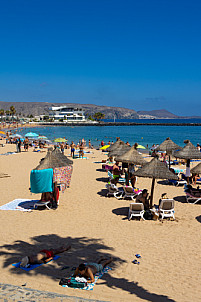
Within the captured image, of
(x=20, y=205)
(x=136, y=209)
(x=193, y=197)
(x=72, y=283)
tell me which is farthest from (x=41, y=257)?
(x=193, y=197)

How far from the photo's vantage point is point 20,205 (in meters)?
10.2

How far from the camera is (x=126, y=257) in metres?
6.30

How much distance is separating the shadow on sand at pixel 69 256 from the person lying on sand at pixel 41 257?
0.38 ft

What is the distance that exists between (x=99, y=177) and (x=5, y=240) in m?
9.12

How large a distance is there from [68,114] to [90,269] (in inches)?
6588

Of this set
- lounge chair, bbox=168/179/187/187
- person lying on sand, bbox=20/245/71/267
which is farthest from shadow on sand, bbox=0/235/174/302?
lounge chair, bbox=168/179/187/187

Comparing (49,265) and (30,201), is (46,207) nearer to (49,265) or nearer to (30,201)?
(30,201)

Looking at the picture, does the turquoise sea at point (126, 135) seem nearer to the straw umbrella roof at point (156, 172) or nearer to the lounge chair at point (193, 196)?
the lounge chair at point (193, 196)

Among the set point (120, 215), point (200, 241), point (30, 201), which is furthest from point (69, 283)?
point (30, 201)

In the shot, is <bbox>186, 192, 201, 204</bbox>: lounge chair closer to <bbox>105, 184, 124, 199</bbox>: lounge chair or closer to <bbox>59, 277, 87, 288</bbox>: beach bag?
<bbox>105, 184, 124, 199</bbox>: lounge chair

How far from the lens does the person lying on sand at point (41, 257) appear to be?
5.62 metres

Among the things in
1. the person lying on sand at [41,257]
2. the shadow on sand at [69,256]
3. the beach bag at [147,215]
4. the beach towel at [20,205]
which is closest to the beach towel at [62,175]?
the beach towel at [20,205]

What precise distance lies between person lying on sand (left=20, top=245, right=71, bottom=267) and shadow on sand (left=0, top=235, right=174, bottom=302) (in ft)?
0.38

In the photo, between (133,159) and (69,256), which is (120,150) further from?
(69,256)
